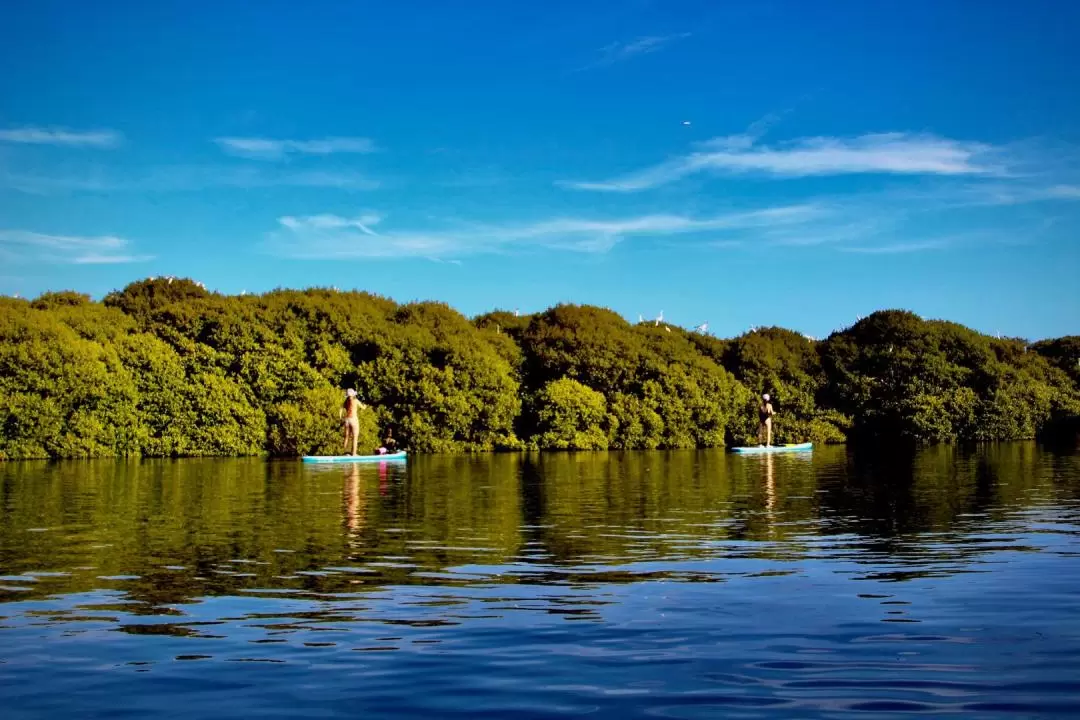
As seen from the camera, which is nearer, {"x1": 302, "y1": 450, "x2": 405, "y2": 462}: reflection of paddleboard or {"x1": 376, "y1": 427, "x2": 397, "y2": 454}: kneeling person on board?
{"x1": 302, "y1": 450, "x2": 405, "y2": 462}: reflection of paddleboard

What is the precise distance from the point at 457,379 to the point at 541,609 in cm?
4710

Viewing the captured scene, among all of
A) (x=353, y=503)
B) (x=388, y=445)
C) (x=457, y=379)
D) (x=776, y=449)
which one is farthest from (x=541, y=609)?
(x=457, y=379)

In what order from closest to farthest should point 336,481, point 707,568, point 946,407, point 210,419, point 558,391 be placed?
point 707,568, point 336,481, point 210,419, point 558,391, point 946,407

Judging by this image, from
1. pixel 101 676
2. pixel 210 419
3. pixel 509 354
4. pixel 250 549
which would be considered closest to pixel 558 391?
pixel 509 354

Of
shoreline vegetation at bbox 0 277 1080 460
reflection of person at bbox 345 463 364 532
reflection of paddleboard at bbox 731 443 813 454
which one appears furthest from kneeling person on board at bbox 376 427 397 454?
reflection of paddleboard at bbox 731 443 813 454

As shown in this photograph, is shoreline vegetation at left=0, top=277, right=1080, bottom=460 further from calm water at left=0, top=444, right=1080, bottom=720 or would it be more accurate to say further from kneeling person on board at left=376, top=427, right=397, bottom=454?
calm water at left=0, top=444, right=1080, bottom=720

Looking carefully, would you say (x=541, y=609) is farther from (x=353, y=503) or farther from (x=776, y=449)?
(x=776, y=449)

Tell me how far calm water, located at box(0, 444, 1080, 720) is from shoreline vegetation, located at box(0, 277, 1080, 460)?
28111 mm

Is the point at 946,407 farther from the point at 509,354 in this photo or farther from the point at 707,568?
the point at 707,568

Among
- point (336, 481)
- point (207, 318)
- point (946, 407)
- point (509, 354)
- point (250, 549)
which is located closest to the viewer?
point (250, 549)

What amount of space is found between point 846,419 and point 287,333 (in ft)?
118

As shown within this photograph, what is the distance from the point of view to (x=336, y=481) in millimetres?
30625

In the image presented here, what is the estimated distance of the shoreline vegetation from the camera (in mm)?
49125

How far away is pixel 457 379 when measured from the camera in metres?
57.2
